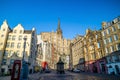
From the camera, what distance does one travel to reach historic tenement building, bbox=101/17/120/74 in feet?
123

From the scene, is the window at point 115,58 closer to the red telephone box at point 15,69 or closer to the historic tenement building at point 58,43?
the red telephone box at point 15,69

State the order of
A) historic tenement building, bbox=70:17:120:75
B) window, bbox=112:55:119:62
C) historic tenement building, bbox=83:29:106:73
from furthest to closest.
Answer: historic tenement building, bbox=83:29:106:73 < historic tenement building, bbox=70:17:120:75 < window, bbox=112:55:119:62

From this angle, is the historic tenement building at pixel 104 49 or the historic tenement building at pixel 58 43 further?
the historic tenement building at pixel 58 43

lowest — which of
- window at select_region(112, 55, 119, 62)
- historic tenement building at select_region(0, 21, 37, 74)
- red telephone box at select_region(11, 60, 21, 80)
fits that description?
red telephone box at select_region(11, 60, 21, 80)

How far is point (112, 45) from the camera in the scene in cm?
3975

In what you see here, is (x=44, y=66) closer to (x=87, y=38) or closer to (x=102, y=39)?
(x=87, y=38)

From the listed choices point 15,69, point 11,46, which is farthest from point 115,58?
point 11,46

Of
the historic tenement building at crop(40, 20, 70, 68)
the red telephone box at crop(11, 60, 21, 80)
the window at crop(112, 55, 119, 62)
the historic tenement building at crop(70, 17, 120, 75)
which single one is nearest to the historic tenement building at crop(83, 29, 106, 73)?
the historic tenement building at crop(70, 17, 120, 75)

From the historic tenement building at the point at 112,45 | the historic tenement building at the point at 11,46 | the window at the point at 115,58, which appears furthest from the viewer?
the historic tenement building at the point at 11,46

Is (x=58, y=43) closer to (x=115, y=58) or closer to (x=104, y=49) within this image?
(x=104, y=49)

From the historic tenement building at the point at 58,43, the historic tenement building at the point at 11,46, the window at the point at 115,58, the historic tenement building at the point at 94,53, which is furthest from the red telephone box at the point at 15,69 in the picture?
the historic tenement building at the point at 58,43

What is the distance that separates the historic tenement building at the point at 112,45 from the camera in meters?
37.4

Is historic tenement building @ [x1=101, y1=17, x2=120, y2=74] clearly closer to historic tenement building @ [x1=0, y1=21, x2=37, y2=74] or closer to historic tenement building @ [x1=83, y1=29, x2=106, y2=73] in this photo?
historic tenement building @ [x1=83, y1=29, x2=106, y2=73]

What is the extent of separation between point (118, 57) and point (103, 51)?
814cm
